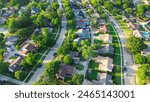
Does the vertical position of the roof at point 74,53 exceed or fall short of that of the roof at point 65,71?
it exceeds it

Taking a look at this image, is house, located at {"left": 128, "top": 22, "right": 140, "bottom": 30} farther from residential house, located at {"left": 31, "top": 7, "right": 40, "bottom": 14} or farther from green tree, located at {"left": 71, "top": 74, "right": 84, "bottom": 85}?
residential house, located at {"left": 31, "top": 7, "right": 40, "bottom": 14}

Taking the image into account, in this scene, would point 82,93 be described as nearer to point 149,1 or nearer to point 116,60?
point 116,60

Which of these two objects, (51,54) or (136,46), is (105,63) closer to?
(136,46)

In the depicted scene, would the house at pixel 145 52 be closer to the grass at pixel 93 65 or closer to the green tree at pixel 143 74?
the green tree at pixel 143 74

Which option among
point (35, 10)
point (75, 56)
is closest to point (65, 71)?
point (75, 56)

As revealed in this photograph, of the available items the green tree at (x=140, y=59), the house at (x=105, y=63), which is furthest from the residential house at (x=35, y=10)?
the green tree at (x=140, y=59)

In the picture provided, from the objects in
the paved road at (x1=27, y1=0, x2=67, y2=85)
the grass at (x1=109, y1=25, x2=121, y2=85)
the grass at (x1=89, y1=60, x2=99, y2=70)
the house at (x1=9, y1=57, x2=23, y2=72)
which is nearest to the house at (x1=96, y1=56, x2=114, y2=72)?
the grass at (x1=89, y1=60, x2=99, y2=70)

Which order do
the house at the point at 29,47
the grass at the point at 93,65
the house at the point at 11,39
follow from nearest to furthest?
the grass at the point at 93,65 → the house at the point at 29,47 → the house at the point at 11,39
